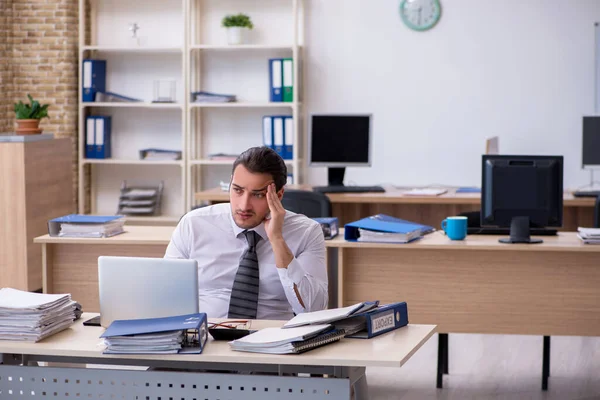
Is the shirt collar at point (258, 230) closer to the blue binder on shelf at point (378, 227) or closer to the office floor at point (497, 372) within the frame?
the blue binder on shelf at point (378, 227)

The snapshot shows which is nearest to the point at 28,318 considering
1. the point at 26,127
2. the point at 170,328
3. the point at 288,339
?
the point at 170,328

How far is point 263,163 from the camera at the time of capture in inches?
114

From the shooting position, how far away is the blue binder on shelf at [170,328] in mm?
2307

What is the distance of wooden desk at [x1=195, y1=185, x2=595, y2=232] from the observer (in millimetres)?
5777

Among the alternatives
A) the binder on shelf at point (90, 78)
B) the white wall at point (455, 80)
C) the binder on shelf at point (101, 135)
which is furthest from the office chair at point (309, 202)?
the binder on shelf at point (90, 78)

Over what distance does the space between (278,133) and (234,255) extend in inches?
146

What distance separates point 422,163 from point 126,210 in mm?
2299

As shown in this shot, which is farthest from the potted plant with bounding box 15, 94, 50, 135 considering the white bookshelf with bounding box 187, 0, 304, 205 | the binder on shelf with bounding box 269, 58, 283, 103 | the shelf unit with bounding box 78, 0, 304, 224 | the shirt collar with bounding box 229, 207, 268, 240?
the shirt collar with bounding box 229, 207, 268, 240

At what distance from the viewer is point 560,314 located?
159 inches

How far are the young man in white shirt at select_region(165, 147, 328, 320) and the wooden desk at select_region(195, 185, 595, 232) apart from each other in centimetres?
278

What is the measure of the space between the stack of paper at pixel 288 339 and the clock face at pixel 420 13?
4.69 m

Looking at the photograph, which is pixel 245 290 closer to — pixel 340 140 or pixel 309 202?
pixel 309 202

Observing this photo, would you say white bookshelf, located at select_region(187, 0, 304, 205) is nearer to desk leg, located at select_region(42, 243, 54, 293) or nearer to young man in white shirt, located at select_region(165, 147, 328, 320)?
desk leg, located at select_region(42, 243, 54, 293)

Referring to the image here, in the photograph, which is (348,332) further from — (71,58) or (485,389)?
(71,58)
